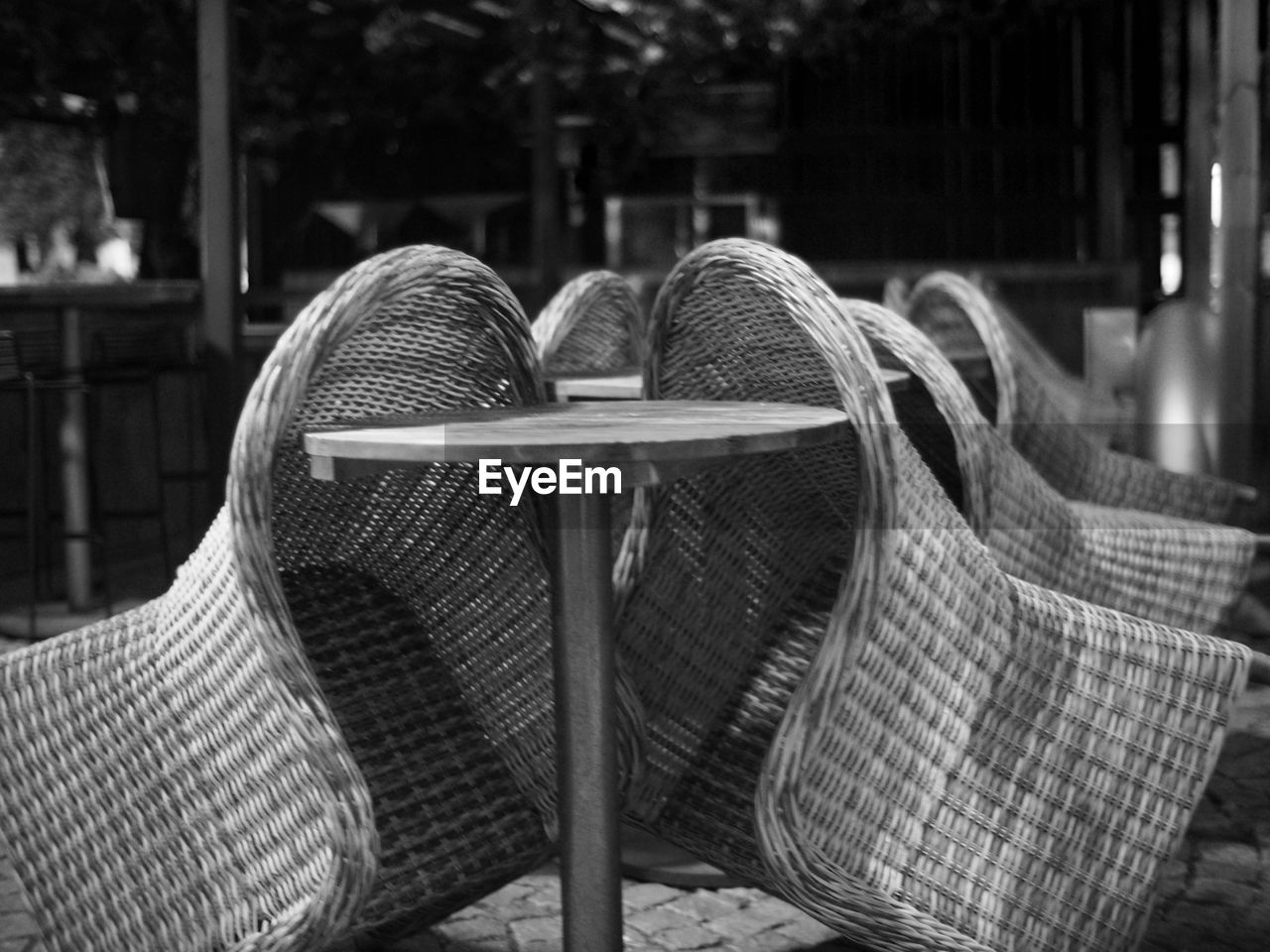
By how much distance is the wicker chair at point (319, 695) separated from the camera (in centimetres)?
173

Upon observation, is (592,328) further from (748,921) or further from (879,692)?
(879,692)

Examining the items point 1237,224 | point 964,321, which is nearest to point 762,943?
point 964,321

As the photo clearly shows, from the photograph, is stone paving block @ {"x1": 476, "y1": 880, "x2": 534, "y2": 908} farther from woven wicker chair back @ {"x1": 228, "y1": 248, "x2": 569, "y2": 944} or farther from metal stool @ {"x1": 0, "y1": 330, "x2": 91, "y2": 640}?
metal stool @ {"x1": 0, "y1": 330, "x2": 91, "y2": 640}

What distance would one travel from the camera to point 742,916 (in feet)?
8.11

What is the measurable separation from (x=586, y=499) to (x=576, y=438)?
0.50 ft

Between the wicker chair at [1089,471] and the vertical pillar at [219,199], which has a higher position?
the vertical pillar at [219,199]

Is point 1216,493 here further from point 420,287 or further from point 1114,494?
point 420,287

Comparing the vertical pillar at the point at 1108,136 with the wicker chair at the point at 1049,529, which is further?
the vertical pillar at the point at 1108,136

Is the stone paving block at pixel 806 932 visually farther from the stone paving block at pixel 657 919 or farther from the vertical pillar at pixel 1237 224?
the vertical pillar at pixel 1237 224

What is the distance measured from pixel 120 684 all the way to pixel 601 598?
1.90 ft

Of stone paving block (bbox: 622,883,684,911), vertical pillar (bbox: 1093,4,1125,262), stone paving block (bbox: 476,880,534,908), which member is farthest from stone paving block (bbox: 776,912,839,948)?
vertical pillar (bbox: 1093,4,1125,262)

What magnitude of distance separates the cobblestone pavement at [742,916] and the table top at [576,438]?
87 centimetres

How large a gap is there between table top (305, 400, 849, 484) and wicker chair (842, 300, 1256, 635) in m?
0.66

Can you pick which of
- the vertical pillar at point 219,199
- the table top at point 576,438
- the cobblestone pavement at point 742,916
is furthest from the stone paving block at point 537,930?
the vertical pillar at point 219,199
